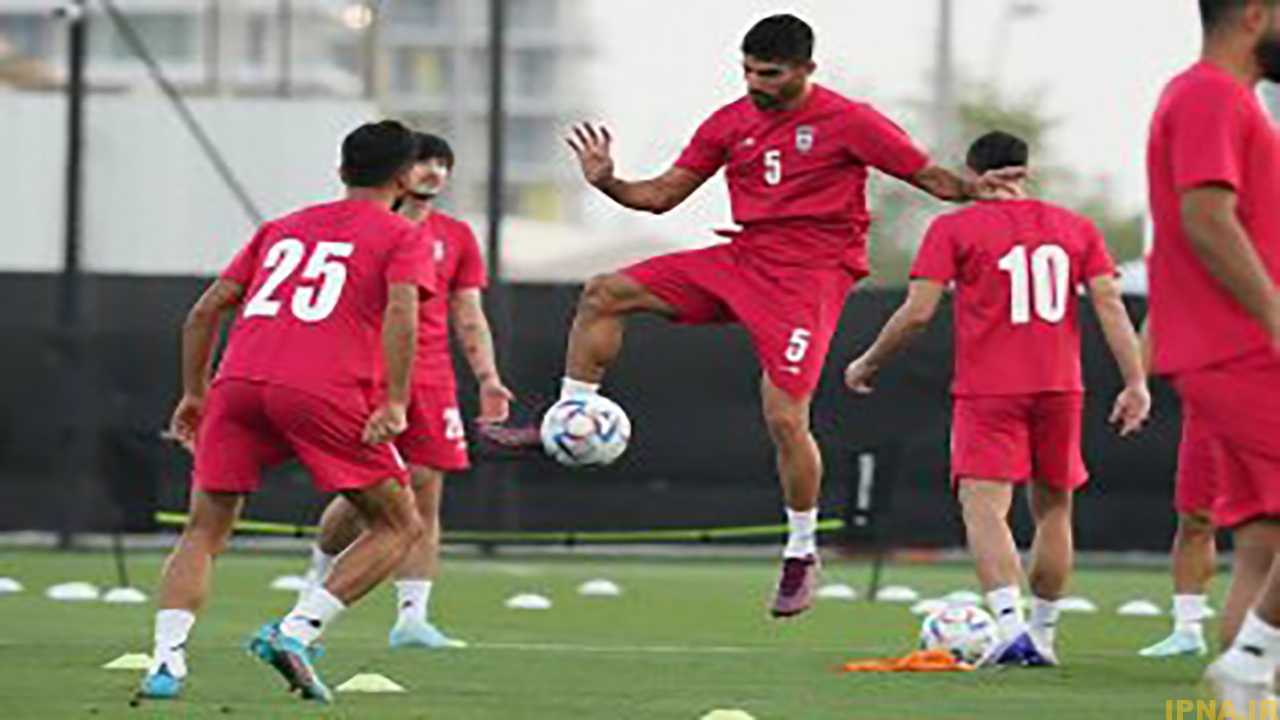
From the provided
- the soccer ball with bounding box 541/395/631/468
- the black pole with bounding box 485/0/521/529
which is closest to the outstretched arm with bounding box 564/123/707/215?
the soccer ball with bounding box 541/395/631/468

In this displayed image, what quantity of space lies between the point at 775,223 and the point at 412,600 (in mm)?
2645

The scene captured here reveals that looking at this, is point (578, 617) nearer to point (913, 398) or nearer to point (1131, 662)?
point (1131, 662)

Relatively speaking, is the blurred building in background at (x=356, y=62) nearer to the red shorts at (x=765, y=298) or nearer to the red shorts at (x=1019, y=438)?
the red shorts at (x=1019, y=438)

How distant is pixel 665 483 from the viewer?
2250cm

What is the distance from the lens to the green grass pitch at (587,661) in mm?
10812

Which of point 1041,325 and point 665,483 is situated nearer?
point 1041,325

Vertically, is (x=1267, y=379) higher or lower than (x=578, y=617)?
higher

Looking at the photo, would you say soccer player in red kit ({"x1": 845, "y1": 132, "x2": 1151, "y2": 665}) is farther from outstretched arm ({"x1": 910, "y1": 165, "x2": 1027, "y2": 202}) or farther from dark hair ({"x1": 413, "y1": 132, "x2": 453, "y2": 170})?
dark hair ({"x1": 413, "y1": 132, "x2": 453, "y2": 170})

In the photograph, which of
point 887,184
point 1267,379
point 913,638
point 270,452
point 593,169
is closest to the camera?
point 1267,379

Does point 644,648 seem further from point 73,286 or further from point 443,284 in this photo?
point 73,286

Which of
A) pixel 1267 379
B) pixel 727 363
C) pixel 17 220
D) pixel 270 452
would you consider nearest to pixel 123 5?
pixel 17 220

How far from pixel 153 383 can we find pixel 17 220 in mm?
1702

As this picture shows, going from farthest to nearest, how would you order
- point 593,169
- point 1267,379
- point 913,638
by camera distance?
point 913,638
point 593,169
point 1267,379

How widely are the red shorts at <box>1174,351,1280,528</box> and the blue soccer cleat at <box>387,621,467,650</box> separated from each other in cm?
597
